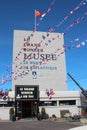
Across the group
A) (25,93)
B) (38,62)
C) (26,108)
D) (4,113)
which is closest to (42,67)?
(38,62)

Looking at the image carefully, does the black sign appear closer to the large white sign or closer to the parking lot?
the large white sign

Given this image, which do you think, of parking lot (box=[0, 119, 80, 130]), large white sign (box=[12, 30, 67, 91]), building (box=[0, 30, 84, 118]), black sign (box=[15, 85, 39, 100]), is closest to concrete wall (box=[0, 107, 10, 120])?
black sign (box=[15, 85, 39, 100])

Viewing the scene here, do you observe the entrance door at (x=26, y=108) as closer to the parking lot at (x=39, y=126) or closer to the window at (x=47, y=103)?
the window at (x=47, y=103)

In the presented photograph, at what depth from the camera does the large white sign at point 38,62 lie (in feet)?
190

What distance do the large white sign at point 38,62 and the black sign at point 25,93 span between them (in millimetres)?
8509

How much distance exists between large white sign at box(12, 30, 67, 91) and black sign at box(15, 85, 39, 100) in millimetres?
8509

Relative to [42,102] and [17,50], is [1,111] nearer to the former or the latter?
[42,102]

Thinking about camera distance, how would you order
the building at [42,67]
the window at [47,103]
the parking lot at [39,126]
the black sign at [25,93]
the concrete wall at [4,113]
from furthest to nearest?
the building at [42,67]
the window at [47,103]
the black sign at [25,93]
the concrete wall at [4,113]
the parking lot at [39,126]

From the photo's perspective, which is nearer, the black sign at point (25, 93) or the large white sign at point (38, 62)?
the black sign at point (25, 93)

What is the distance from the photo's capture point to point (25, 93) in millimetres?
48344

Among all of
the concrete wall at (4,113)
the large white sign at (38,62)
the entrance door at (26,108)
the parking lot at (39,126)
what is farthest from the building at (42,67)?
the parking lot at (39,126)

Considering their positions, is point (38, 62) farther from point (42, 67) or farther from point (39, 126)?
point (39, 126)

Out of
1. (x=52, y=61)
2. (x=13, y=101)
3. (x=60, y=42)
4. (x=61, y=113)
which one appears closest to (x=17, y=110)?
(x=13, y=101)

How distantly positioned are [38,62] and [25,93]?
1237cm
